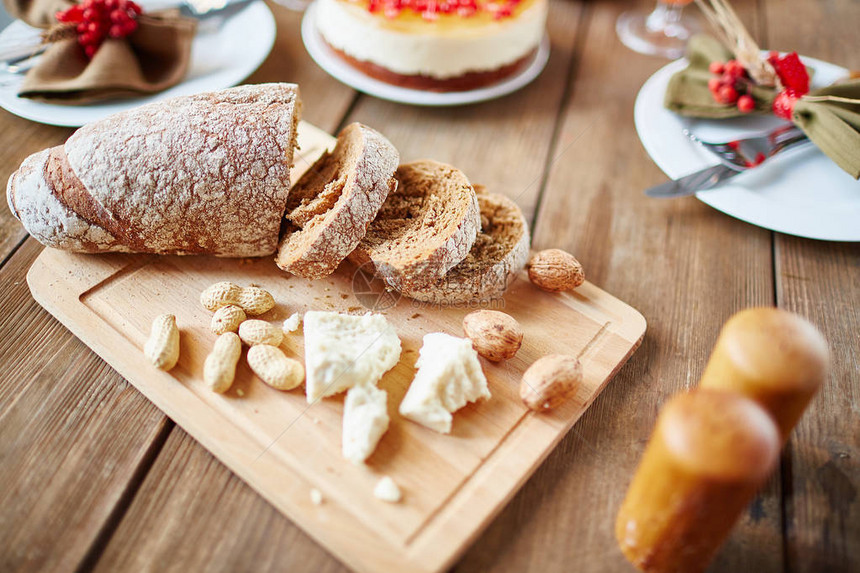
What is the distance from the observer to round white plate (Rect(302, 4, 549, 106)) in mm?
1968

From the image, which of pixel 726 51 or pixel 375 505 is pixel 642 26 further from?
pixel 375 505

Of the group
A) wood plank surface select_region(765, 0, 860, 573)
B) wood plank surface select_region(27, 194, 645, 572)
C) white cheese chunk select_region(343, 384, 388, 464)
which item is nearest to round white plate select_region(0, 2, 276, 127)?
wood plank surface select_region(27, 194, 645, 572)

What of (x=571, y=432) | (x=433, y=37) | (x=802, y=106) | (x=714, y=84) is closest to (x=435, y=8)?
(x=433, y=37)

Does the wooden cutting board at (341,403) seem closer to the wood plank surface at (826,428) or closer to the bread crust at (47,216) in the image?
the bread crust at (47,216)

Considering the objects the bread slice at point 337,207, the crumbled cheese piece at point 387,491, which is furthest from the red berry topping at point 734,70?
the crumbled cheese piece at point 387,491

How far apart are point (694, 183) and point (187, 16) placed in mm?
1626

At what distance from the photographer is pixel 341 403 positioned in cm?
121

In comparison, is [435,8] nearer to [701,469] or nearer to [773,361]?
[773,361]

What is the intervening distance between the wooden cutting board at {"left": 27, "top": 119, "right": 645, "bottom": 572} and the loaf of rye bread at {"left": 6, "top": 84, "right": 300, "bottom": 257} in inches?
4.1

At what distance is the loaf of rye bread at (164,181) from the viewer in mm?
1316

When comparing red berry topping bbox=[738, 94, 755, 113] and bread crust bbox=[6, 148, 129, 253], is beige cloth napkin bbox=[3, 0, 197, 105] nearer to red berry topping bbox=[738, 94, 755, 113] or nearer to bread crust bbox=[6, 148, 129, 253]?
bread crust bbox=[6, 148, 129, 253]

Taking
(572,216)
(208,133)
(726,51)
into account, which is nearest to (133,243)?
(208,133)

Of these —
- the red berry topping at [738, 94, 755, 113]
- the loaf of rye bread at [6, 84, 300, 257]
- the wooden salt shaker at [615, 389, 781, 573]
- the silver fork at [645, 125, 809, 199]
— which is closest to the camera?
the wooden salt shaker at [615, 389, 781, 573]

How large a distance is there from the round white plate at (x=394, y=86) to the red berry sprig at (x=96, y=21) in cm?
57
